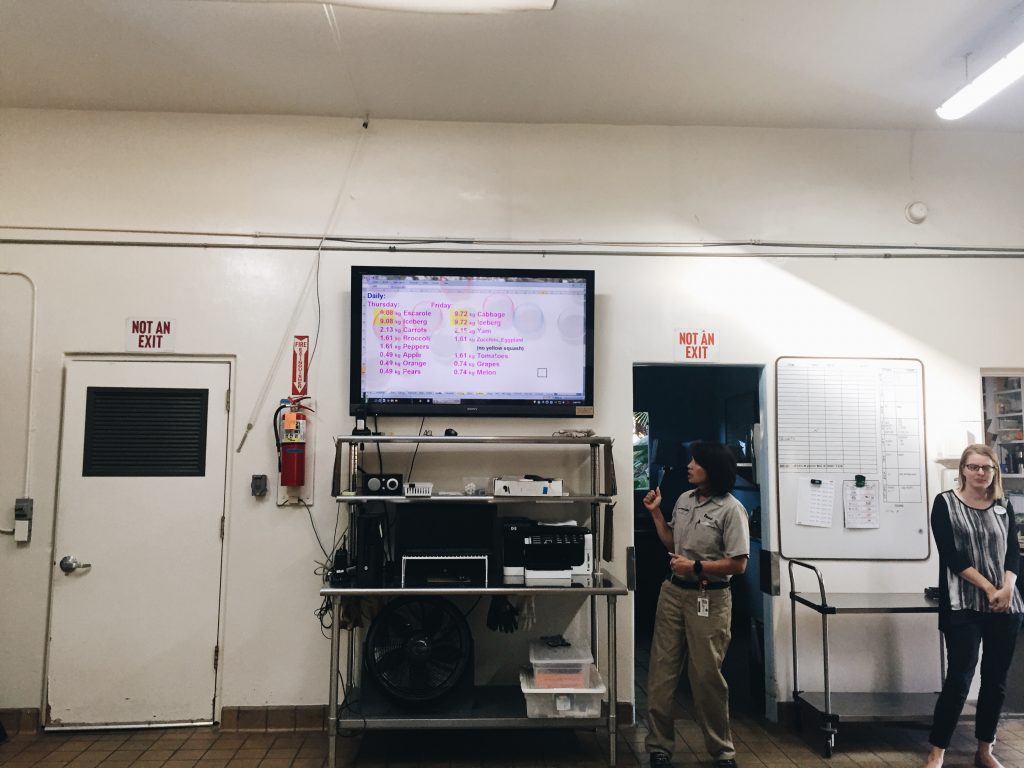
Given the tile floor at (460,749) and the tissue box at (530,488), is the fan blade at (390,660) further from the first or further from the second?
the tissue box at (530,488)

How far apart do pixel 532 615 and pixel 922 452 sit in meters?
2.44

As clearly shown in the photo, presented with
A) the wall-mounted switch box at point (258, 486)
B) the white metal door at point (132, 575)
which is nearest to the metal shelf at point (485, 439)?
the wall-mounted switch box at point (258, 486)

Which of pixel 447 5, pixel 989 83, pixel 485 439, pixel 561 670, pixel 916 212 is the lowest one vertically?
pixel 561 670

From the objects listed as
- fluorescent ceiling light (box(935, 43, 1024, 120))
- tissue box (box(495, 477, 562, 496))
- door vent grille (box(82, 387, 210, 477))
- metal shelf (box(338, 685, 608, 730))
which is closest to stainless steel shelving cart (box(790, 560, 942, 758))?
metal shelf (box(338, 685, 608, 730))

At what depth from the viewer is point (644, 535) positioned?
19.5ft

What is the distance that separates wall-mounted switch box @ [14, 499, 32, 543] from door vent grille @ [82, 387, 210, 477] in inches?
13.5

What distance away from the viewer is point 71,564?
148 inches

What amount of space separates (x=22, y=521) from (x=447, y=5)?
11.1 ft

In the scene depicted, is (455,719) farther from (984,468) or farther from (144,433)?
(984,468)

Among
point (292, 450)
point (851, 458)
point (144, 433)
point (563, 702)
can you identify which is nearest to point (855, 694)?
point (851, 458)

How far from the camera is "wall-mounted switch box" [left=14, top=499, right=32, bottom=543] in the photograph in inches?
148

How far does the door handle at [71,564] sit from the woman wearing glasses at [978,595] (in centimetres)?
430

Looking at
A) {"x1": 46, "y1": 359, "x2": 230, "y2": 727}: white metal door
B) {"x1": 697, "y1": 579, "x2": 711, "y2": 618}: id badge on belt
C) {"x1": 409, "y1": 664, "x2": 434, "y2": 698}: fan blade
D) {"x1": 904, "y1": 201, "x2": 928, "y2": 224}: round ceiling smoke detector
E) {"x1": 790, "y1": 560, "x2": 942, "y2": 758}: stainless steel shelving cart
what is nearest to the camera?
{"x1": 697, "y1": 579, "x2": 711, "y2": 618}: id badge on belt

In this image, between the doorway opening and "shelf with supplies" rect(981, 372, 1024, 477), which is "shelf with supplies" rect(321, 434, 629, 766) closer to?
the doorway opening
